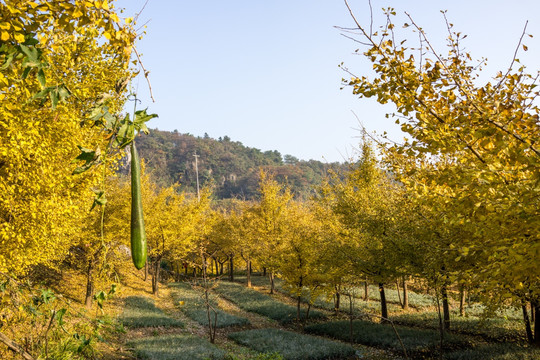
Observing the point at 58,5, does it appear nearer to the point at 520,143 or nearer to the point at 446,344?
the point at 520,143

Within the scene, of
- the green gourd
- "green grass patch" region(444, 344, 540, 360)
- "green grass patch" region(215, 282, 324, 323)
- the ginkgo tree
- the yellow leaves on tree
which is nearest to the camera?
the green gourd

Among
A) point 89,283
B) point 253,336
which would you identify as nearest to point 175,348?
point 253,336

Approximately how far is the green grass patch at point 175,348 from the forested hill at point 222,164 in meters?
79.4

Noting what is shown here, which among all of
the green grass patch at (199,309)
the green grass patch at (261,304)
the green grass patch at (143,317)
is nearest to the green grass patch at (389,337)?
the green grass patch at (261,304)

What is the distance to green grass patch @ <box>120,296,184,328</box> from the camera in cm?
1489

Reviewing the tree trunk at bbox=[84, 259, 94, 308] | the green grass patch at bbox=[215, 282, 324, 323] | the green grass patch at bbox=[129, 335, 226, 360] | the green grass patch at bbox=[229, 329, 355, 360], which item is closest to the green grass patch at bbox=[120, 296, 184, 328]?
the tree trunk at bbox=[84, 259, 94, 308]

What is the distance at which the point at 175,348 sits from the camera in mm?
11727

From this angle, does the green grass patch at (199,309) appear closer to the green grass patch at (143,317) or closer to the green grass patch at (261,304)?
the green grass patch at (143,317)

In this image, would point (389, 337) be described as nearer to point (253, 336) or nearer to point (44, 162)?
point (253, 336)

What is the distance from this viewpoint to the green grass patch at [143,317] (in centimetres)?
1489

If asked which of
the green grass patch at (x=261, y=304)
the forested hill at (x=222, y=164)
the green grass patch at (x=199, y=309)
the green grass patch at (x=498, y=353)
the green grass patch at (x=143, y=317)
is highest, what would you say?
→ the forested hill at (x=222, y=164)

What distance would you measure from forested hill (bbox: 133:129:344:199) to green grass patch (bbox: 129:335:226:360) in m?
79.4

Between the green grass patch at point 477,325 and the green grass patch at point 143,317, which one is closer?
the green grass patch at point 477,325

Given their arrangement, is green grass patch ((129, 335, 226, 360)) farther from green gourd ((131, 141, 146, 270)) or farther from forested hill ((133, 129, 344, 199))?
forested hill ((133, 129, 344, 199))
